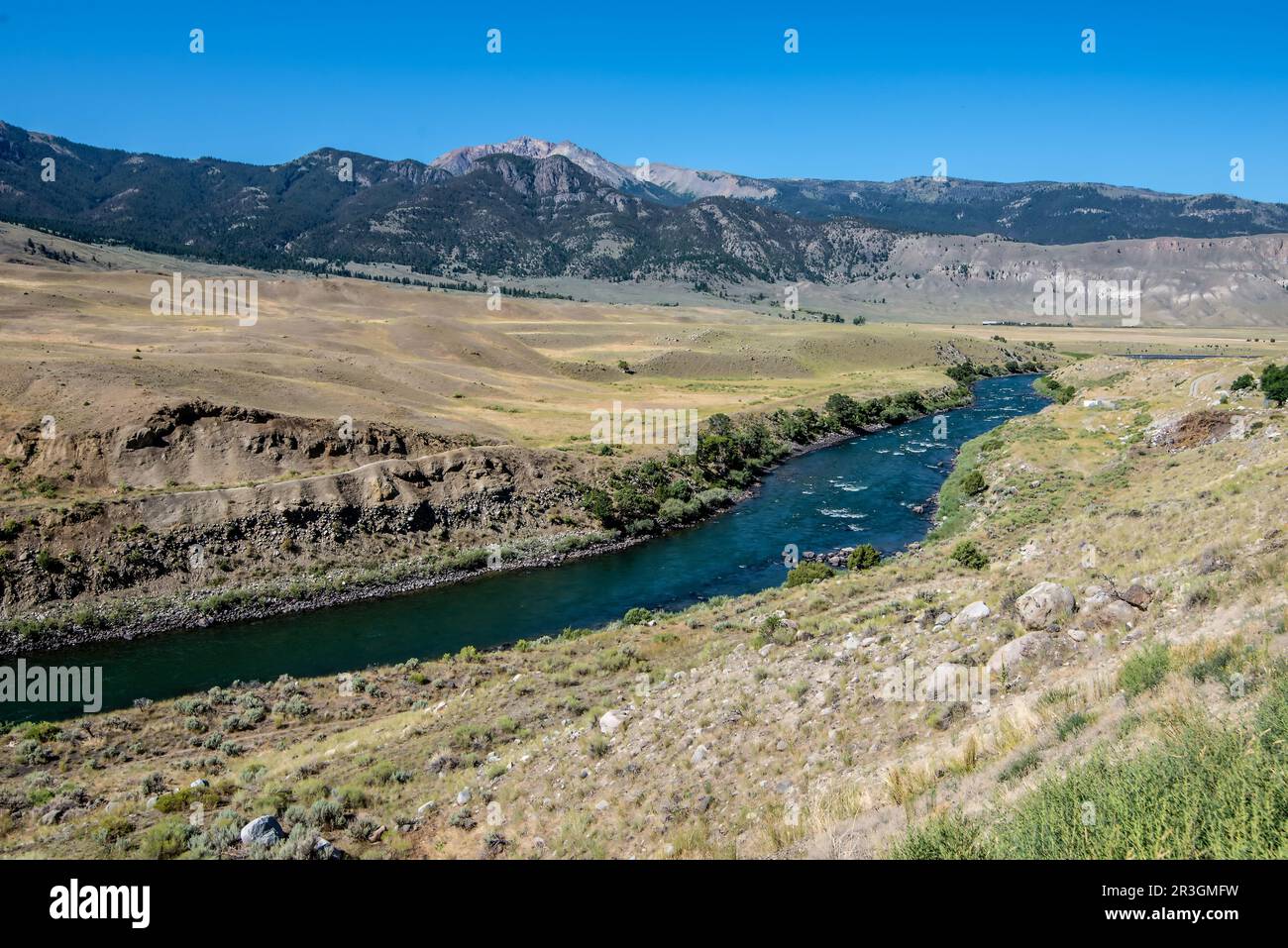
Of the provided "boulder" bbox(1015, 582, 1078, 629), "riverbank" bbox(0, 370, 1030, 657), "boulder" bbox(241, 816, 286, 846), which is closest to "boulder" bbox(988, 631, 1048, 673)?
"boulder" bbox(1015, 582, 1078, 629)

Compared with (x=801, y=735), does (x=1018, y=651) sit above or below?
above

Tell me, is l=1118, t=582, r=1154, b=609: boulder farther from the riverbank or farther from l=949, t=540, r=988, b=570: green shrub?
the riverbank

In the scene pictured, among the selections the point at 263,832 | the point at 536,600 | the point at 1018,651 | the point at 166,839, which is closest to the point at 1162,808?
the point at 1018,651

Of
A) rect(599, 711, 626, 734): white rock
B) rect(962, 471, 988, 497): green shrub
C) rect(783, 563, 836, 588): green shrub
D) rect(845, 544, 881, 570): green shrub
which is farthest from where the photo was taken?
rect(962, 471, 988, 497): green shrub

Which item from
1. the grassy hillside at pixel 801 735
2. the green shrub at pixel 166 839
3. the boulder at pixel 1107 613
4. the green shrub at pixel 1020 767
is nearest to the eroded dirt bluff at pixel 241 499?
the grassy hillside at pixel 801 735

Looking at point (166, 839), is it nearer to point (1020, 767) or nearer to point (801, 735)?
point (801, 735)

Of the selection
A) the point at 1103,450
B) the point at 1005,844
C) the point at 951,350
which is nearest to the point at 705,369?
the point at 951,350
